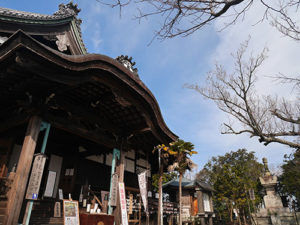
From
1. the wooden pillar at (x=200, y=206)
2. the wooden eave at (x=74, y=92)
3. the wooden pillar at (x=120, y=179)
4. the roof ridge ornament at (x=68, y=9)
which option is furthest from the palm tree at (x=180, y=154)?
the wooden pillar at (x=200, y=206)

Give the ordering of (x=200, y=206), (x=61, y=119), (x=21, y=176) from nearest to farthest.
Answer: (x=21, y=176), (x=61, y=119), (x=200, y=206)

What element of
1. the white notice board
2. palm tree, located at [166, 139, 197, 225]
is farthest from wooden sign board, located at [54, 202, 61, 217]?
palm tree, located at [166, 139, 197, 225]

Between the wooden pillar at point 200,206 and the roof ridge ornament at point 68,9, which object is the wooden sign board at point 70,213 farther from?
the wooden pillar at point 200,206

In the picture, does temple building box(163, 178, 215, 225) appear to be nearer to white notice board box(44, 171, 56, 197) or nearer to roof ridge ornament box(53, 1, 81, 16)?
white notice board box(44, 171, 56, 197)

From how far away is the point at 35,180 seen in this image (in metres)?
5.61

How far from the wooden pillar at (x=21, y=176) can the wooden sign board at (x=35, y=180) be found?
0.55ft

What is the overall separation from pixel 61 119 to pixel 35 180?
2080 millimetres

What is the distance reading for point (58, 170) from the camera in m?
9.65

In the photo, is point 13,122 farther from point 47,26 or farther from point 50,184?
point 47,26

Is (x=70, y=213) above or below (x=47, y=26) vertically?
below

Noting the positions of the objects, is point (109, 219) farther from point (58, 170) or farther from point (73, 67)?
point (73, 67)

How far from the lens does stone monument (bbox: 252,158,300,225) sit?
19141 mm

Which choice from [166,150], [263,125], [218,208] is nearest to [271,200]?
[218,208]

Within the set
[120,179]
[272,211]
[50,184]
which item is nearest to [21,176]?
[120,179]
